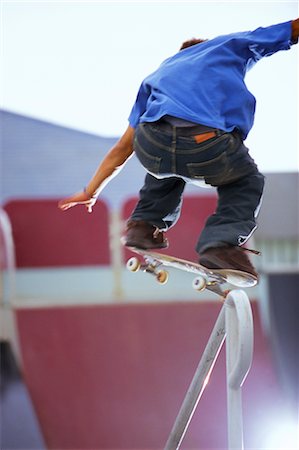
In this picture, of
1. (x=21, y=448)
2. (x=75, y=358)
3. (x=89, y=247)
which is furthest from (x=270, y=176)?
(x=21, y=448)

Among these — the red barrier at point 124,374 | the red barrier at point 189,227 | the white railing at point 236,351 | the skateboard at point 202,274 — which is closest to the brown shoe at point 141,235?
the skateboard at point 202,274

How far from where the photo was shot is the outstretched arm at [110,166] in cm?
195

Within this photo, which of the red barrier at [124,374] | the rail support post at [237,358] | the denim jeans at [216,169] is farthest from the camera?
the red barrier at [124,374]

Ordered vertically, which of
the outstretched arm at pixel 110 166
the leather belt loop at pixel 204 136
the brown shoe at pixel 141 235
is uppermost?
the leather belt loop at pixel 204 136

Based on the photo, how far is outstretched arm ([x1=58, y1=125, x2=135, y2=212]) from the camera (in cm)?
195

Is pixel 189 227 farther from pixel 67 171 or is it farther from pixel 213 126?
pixel 213 126

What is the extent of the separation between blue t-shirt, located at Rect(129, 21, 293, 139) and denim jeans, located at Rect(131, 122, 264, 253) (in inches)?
1.4

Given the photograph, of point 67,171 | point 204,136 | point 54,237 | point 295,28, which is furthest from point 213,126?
point 67,171

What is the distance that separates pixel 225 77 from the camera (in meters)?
1.81

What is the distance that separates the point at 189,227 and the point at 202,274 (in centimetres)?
199

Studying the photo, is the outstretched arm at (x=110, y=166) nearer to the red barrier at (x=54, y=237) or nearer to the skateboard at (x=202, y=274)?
the skateboard at (x=202, y=274)

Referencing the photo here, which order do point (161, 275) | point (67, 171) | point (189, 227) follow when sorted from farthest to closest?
point (67, 171), point (189, 227), point (161, 275)

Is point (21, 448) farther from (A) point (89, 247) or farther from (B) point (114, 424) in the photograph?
(A) point (89, 247)

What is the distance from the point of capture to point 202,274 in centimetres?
204
